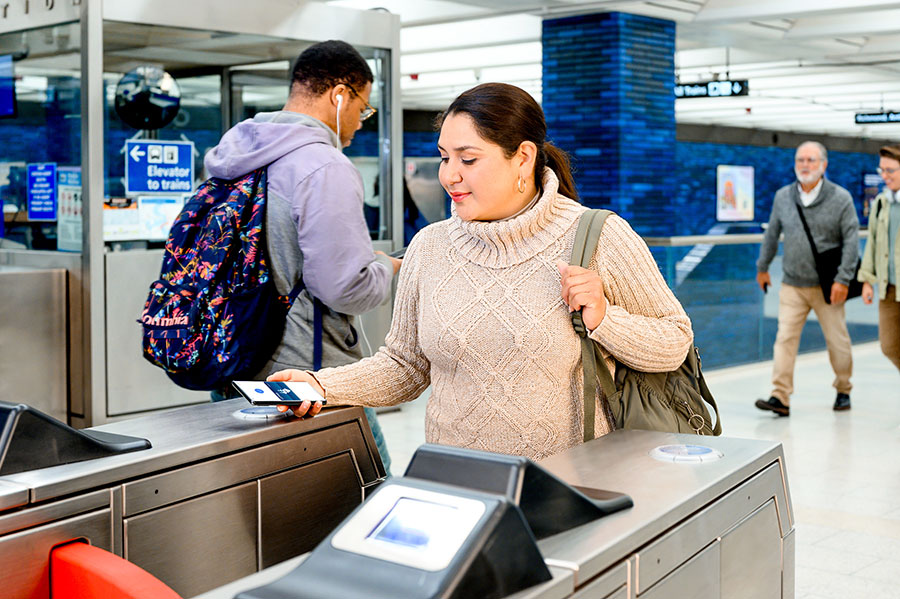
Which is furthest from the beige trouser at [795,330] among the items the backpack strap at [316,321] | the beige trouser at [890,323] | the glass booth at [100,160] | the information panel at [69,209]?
the backpack strap at [316,321]

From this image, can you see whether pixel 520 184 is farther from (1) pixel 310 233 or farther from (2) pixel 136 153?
(2) pixel 136 153

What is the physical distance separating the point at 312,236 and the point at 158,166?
9.79 ft

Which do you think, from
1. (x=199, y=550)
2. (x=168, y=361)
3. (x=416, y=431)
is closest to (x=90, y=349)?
(x=416, y=431)

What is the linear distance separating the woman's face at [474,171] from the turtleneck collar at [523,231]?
34 millimetres

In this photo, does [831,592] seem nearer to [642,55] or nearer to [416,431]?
[416,431]

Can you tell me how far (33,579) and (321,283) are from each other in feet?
3.47

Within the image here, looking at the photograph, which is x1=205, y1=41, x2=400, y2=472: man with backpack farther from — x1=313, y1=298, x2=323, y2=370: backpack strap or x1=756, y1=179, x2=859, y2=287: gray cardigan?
x1=756, y1=179, x2=859, y2=287: gray cardigan

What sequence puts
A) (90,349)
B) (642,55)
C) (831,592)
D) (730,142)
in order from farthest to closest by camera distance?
(730,142), (642,55), (90,349), (831,592)

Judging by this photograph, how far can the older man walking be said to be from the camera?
6223mm

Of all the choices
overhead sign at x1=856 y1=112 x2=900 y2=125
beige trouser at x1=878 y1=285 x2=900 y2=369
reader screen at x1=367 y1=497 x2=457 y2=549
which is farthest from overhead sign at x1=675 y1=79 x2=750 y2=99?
reader screen at x1=367 y1=497 x2=457 y2=549

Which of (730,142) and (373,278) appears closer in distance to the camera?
(373,278)

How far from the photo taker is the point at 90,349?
16.4 feet

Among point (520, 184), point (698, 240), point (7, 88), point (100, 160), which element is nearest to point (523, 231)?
point (520, 184)

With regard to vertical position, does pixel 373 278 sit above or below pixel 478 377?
above
